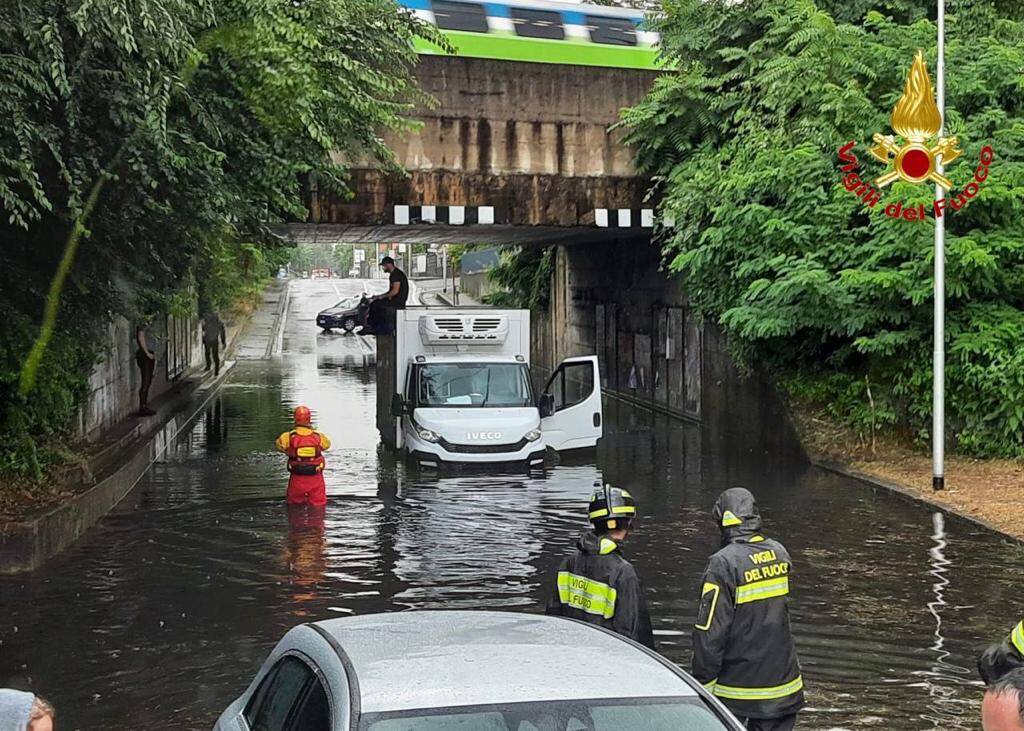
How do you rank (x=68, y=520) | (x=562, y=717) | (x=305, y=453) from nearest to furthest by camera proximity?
(x=562, y=717) → (x=68, y=520) → (x=305, y=453)

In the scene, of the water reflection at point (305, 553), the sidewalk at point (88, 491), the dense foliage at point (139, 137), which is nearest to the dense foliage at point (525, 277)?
the sidewalk at point (88, 491)

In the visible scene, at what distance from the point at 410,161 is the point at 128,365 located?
277 inches

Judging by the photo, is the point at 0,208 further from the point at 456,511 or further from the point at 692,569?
the point at 692,569

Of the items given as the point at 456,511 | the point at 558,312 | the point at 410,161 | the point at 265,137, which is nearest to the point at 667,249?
the point at 410,161

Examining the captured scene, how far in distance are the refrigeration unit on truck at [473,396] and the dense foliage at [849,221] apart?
287 centimetres

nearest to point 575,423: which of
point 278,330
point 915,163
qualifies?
point 915,163

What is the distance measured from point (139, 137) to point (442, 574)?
15.5 feet

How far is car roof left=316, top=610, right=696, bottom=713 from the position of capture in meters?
4.00

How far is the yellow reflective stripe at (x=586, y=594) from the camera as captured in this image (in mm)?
6293

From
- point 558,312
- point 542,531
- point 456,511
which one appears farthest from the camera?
point 558,312

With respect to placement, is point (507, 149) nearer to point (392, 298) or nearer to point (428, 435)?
point (392, 298)

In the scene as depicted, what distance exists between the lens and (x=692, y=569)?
12.3 metres

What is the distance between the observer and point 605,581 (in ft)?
20.8

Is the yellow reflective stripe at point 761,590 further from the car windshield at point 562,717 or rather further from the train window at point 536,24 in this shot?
the train window at point 536,24
